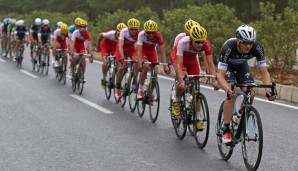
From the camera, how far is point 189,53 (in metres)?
9.24

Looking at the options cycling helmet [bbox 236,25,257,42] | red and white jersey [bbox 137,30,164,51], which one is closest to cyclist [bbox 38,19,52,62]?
red and white jersey [bbox 137,30,164,51]

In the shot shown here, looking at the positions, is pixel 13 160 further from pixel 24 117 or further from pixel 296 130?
pixel 296 130

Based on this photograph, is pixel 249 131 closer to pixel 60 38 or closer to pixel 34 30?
pixel 60 38

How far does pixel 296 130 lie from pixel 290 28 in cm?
718

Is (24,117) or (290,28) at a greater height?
(290,28)

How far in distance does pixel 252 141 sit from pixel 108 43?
7.64m

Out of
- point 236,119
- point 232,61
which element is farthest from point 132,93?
point 236,119

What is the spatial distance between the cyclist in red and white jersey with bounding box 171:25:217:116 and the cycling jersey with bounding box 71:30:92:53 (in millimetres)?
6004

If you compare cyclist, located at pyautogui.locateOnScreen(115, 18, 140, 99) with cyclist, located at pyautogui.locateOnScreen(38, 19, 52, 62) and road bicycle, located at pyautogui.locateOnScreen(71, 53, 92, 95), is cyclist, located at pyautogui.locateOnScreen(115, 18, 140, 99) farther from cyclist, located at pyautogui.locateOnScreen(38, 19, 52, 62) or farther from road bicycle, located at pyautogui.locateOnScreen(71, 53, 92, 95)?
cyclist, located at pyautogui.locateOnScreen(38, 19, 52, 62)

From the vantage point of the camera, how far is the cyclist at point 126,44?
11.6 meters

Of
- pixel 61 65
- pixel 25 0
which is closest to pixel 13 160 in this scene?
pixel 61 65

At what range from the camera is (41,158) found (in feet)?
25.4

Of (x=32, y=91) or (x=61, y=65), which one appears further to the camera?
(x=61, y=65)

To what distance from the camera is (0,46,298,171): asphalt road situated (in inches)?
294
